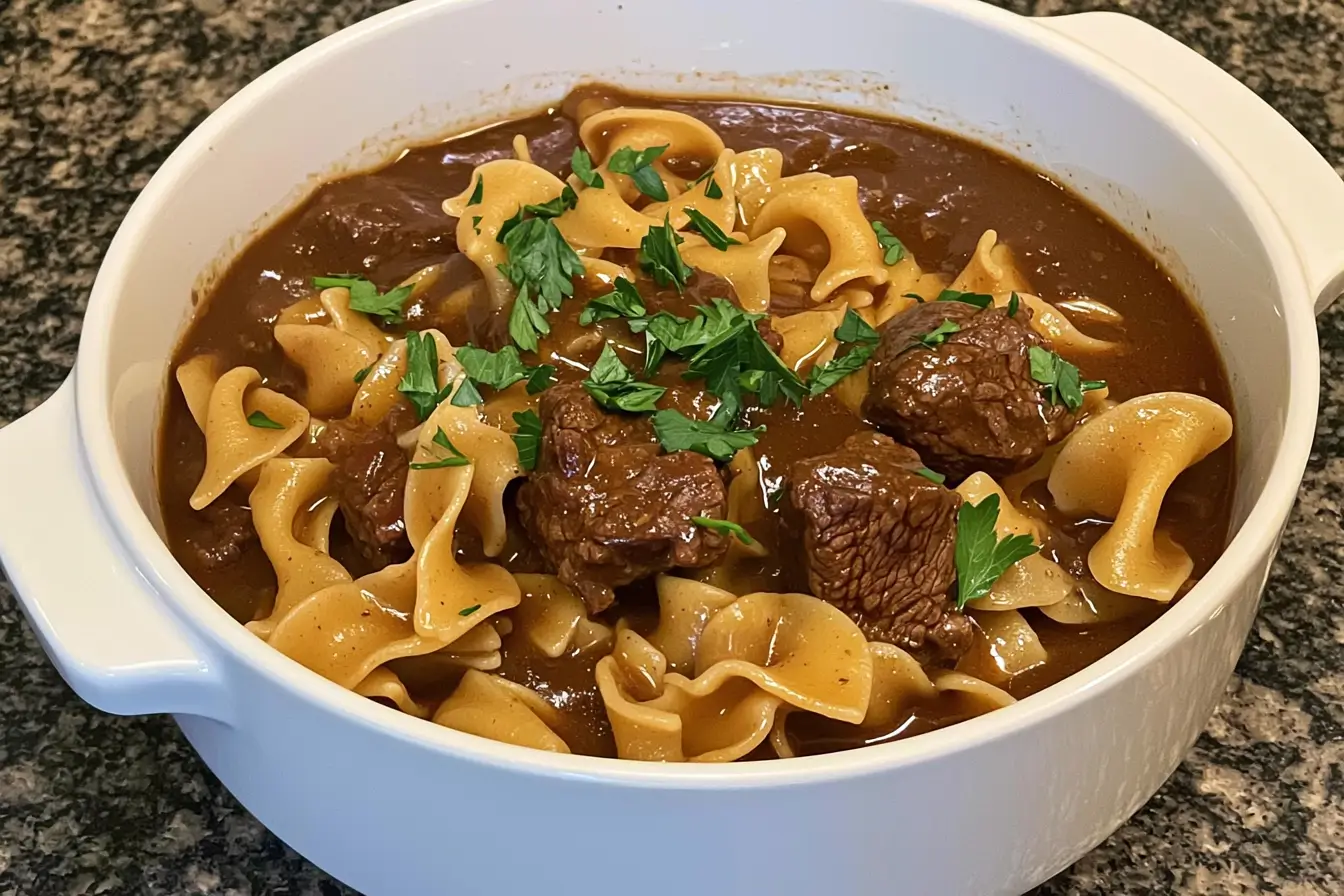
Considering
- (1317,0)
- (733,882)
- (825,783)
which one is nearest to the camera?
(825,783)

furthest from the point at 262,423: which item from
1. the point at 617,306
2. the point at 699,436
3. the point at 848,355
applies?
the point at 848,355

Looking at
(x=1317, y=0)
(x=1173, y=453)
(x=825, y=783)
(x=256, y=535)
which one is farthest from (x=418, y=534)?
(x=1317, y=0)

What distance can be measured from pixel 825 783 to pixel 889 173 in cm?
259

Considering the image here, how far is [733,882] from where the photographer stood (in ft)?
7.38

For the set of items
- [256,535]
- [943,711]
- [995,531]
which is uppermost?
A: [995,531]

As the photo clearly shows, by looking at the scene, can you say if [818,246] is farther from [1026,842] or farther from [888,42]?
[1026,842]

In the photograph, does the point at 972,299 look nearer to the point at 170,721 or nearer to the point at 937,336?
the point at 937,336

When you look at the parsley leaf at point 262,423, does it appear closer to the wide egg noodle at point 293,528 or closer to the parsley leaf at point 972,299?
the wide egg noodle at point 293,528

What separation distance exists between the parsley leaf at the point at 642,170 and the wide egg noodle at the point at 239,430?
1.17m

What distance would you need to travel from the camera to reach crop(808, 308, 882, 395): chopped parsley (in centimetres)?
330

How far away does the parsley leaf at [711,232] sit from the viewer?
3.73 meters

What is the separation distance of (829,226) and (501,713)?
5.94 ft

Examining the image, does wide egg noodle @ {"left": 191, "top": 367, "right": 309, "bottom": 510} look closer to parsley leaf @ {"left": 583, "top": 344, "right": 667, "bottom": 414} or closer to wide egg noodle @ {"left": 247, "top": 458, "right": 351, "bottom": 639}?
Answer: wide egg noodle @ {"left": 247, "top": 458, "right": 351, "bottom": 639}

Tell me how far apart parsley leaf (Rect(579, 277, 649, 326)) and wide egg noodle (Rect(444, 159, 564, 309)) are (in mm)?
360
